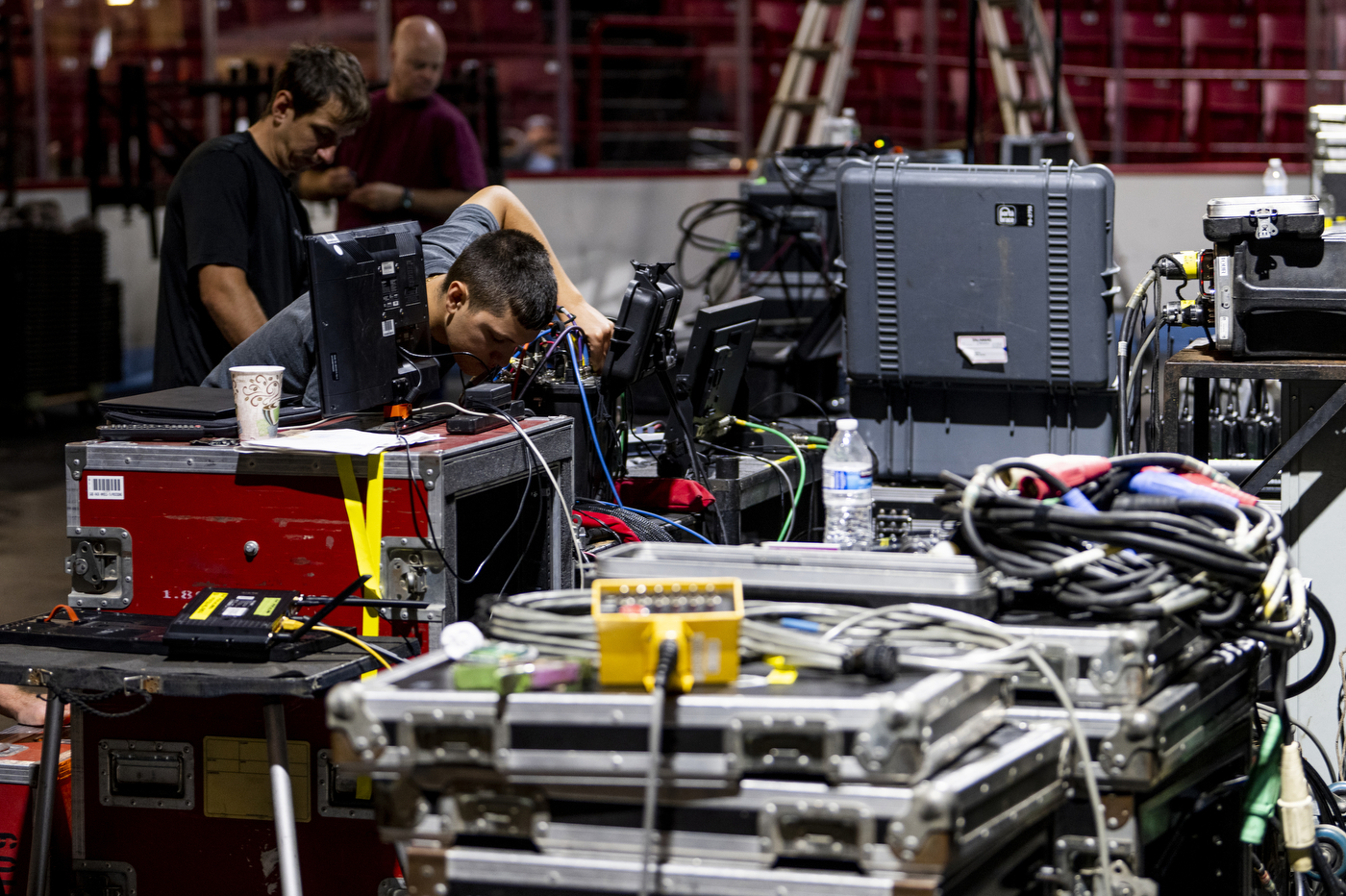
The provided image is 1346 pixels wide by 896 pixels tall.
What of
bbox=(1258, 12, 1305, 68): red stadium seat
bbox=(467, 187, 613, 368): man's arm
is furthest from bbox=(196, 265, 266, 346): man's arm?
bbox=(1258, 12, 1305, 68): red stadium seat

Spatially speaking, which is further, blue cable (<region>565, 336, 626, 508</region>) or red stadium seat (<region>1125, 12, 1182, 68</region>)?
red stadium seat (<region>1125, 12, 1182, 68</region>)

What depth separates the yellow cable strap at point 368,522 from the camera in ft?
6.72

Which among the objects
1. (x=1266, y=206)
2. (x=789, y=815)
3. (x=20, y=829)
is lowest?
(x=20, y=829)

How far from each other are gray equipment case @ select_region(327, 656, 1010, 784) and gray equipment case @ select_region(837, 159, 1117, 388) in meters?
1.37

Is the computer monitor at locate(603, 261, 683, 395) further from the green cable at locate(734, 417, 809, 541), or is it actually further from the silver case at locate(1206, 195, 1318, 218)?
the silver case at locate(1206, 195, 1318, 218)

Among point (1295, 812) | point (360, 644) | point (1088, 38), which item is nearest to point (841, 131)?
point (360, 644)

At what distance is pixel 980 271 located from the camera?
2756 millimetres

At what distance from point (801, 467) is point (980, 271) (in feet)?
1.92

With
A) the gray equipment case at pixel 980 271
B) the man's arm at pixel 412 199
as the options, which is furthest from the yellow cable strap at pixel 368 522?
the man's arm at pixel 412 199

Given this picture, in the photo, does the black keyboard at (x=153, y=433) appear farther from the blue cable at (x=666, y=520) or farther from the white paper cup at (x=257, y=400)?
the blue cable at (x=666, y=520)

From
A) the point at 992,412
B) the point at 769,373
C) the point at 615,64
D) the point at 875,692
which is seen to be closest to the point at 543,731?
the point at 875,692

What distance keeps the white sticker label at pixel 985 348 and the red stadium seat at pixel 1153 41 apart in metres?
8.44

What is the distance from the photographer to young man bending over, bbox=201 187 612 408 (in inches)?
99.0

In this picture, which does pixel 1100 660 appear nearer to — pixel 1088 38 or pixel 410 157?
pixel 410 157
